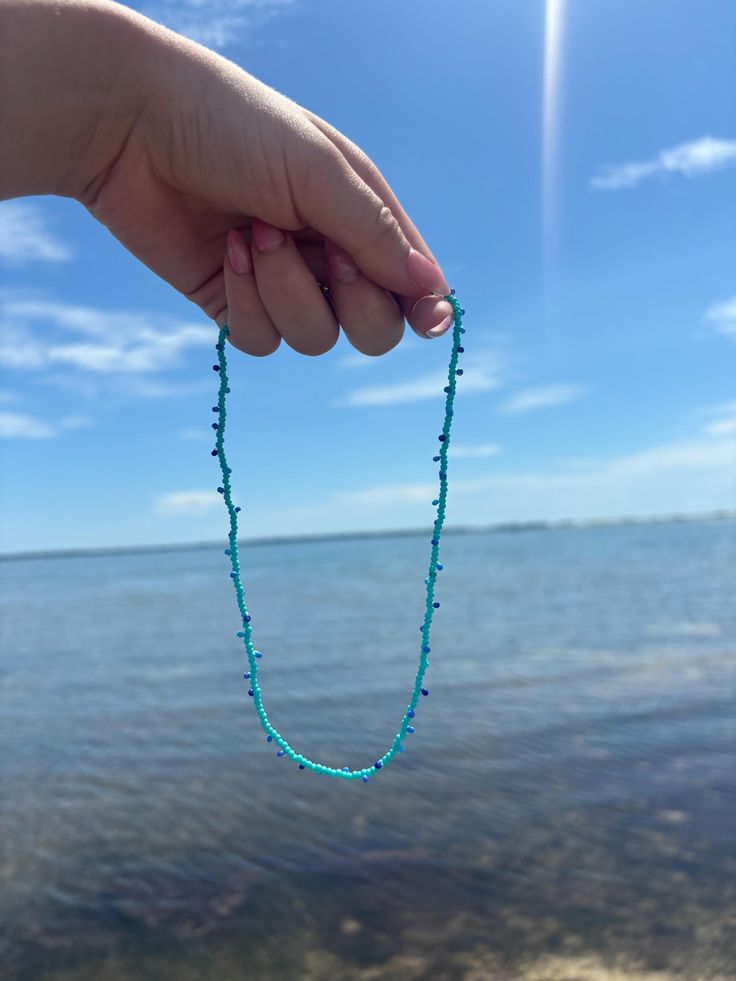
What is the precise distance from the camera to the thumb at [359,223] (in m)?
2.07

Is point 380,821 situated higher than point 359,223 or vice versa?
point 359,223

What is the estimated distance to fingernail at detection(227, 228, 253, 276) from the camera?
228cm

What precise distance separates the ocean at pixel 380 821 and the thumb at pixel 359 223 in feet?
14.6

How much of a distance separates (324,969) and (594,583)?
28.2 m

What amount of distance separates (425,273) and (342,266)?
229 millimetres

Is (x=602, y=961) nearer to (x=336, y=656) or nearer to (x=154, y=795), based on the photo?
(x=154, y=795)

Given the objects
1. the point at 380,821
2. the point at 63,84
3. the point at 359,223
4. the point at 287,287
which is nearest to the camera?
the point at 63,84

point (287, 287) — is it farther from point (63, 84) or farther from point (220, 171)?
point (63, 84)

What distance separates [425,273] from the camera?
2.19 m

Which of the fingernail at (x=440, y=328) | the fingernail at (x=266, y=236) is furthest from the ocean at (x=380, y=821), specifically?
the fingernail at (x=266, y=236)

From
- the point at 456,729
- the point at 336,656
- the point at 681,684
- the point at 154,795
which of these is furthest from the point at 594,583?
the point at 154,795

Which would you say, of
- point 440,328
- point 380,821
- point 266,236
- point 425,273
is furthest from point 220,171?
point 380,821

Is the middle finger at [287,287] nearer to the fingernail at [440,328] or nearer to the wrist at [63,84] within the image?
the fingernail at [440,328]

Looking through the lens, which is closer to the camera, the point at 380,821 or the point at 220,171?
the point at 220,171
